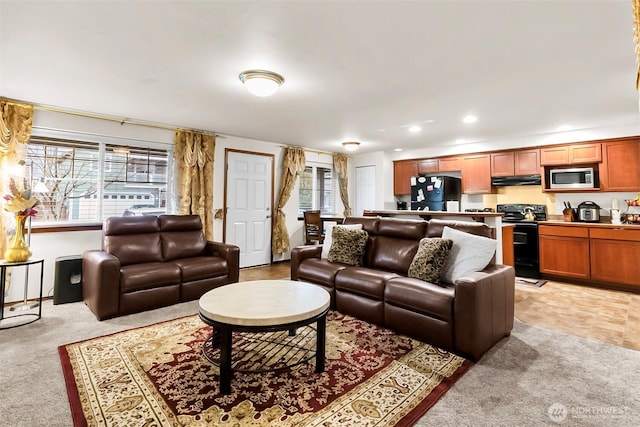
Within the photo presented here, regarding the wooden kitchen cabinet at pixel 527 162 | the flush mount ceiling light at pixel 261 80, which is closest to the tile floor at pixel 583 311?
the wooden kitchen cabinet at pixel 527 162

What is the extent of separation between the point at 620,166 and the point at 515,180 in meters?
1.27

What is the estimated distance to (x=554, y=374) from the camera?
2.02 metres

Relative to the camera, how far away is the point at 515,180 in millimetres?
5168

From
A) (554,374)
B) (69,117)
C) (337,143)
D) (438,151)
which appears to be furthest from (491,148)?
(69,117)

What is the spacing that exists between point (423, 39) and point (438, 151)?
4280 mm

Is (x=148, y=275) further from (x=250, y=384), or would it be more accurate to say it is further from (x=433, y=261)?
(x=433, y=261)

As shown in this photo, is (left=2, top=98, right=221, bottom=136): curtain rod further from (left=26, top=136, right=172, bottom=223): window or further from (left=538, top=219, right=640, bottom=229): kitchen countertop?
(left=538, top=219, right=640, bottom=229): kitchen countertop

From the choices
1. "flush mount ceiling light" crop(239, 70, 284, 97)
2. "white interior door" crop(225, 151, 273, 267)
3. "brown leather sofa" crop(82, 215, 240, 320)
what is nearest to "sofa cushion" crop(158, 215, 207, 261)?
"brown leather sofa" crop(82, 215, 240, 320)

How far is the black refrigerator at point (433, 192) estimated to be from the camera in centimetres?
555

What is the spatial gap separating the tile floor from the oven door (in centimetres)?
30

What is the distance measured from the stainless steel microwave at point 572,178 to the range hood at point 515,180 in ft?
0.64

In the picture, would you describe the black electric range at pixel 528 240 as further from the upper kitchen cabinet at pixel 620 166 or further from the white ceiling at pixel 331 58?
the white ceiling at pixel 331 58

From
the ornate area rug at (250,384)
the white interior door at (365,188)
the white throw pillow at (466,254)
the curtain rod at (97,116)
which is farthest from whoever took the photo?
the white interior door at (365,188)

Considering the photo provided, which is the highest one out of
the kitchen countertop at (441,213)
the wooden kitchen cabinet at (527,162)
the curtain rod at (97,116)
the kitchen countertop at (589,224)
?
the curtain rod at (97,116)
